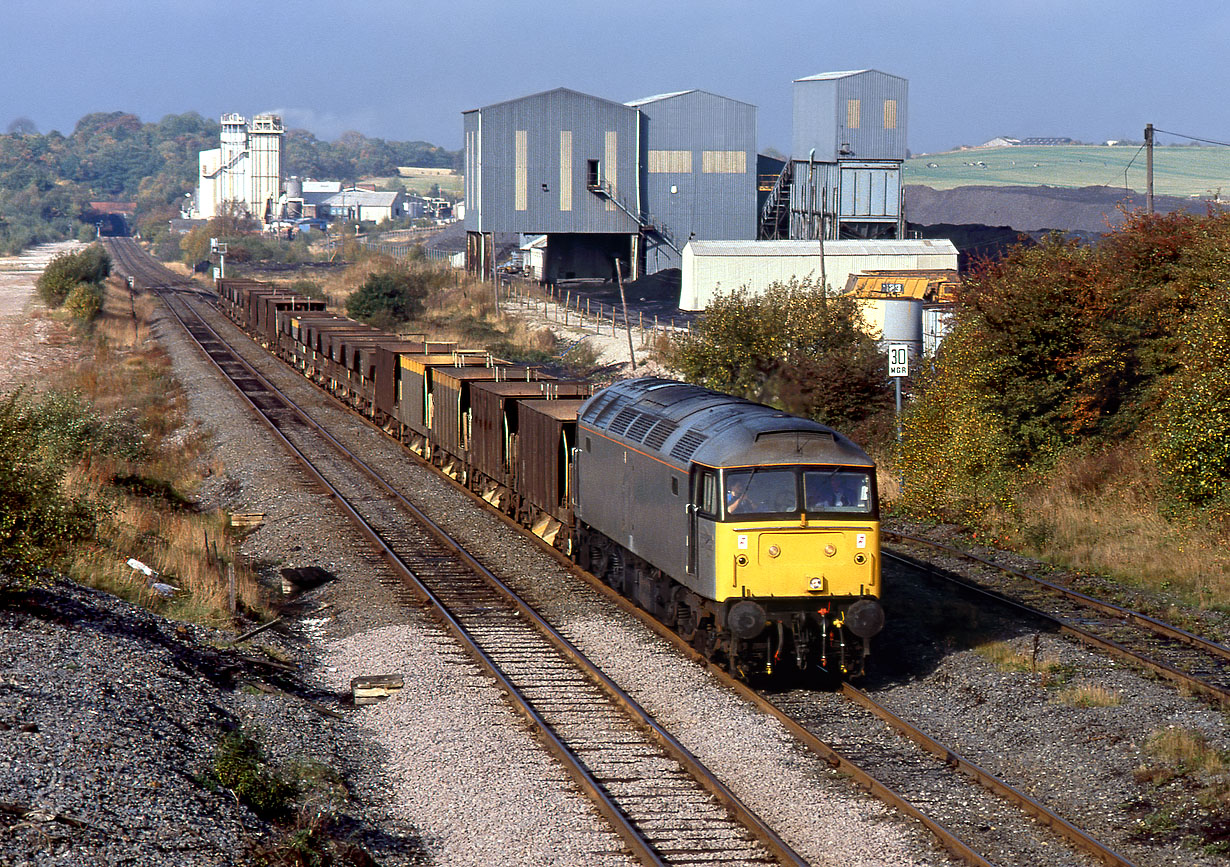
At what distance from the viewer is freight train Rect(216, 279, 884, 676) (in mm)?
14680

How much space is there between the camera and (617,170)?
253ft

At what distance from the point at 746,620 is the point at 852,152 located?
6620cm

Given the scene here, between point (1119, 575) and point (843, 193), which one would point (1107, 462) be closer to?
point (1119, 575)

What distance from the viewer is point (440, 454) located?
109 ft

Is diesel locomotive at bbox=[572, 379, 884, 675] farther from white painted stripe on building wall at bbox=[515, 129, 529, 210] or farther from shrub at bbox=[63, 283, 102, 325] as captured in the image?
shrub at bbox=[63, 283, 102, 325]

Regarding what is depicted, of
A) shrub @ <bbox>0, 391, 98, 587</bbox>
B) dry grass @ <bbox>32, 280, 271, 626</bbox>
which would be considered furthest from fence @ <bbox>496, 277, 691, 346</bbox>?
shrub @ <bbox>0, 391, 98, 587</bbox>

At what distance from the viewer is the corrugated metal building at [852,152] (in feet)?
249

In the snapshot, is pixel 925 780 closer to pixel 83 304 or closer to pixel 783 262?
pixel 783 262

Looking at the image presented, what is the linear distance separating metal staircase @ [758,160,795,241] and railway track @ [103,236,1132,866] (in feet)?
221

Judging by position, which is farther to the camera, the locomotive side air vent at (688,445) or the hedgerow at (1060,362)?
the hedgerow at (1060,362)

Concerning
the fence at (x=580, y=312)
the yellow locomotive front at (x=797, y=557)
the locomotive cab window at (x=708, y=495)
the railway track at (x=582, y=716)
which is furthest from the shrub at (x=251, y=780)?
the fence at (x=580, y=312)

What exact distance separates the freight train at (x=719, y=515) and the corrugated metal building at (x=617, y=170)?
5250 cm

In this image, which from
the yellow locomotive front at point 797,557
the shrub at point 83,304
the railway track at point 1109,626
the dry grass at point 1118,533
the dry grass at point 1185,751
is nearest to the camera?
the dry grass at point 1185,751

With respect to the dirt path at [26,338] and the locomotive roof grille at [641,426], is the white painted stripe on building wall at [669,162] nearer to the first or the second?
the dirt path at [26,338]
